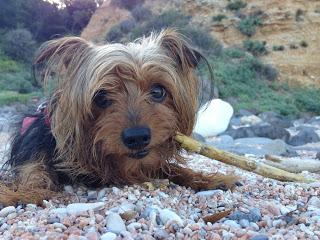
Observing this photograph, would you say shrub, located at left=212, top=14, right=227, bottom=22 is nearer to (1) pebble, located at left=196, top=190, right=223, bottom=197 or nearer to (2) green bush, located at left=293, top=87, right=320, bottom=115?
(2) green bush, located at left=293, top=87, right=320, bottom=115

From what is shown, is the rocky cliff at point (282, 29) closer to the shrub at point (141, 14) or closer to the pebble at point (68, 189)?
the shrub at point (141, 14)

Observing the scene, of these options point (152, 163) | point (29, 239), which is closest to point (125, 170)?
point (152, 163)

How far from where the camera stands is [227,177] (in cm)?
478

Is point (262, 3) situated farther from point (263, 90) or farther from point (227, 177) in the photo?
point (227, 177)

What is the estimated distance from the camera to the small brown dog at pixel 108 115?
3.83 m

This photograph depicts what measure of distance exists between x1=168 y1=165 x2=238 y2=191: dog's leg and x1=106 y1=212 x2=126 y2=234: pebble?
66.5 inches

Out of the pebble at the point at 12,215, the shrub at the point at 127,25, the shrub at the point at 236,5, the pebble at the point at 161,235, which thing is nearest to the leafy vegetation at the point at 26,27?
the shrub at the point at 127,25

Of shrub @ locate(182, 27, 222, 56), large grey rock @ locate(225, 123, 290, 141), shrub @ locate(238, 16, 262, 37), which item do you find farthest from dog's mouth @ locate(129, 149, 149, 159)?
shrub @ locate(238, 16, 262, 37)

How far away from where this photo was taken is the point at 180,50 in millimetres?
4422

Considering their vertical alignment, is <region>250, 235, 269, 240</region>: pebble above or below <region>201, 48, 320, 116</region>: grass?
above

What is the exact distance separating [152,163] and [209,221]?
0.93 m

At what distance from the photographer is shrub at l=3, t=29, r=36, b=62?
33.2 m

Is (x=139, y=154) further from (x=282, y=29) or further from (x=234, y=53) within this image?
(x=282, y=29)

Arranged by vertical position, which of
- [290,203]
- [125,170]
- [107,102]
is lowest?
[290,203]
